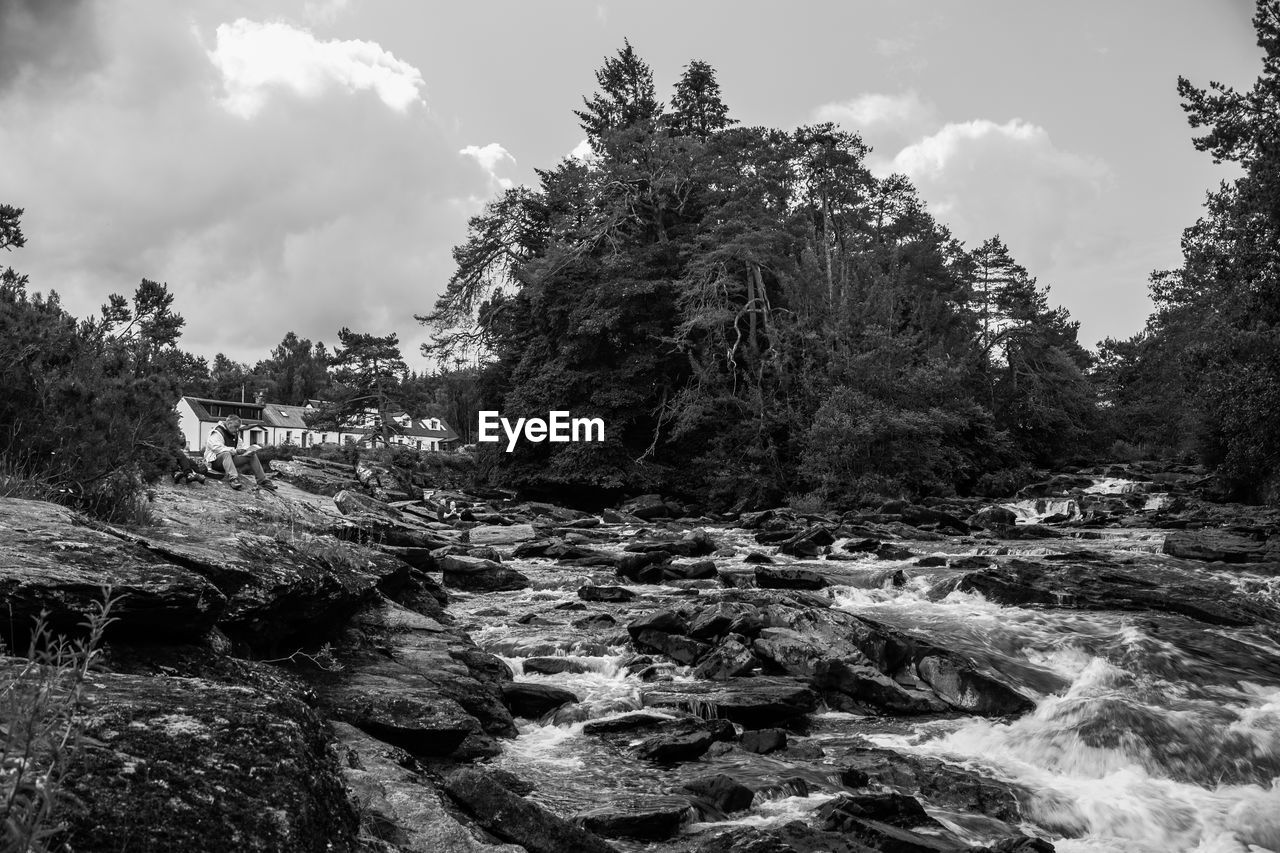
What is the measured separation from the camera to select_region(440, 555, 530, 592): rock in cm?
1402

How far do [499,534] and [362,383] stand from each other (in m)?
34.6

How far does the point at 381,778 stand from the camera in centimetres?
460

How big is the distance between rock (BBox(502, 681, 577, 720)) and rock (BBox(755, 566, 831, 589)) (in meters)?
6.36

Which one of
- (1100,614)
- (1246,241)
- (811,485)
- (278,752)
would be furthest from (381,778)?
(811,485)

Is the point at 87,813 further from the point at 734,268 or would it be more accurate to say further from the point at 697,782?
the point at 734,268

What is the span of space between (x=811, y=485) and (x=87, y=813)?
1207 inches

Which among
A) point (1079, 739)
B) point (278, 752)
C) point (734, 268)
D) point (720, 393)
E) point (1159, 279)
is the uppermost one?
point (1159, 279)

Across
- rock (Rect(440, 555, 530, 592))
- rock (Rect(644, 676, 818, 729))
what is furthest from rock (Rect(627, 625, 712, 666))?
rock (Rect(440, 555, 530, 592))

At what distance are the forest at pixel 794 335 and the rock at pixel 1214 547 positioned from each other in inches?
263

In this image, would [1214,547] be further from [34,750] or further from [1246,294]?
[34,750]

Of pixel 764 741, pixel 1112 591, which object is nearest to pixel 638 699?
pixel 764 741

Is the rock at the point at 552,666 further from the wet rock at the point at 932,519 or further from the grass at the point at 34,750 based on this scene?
the wet rock at the point at 932,519

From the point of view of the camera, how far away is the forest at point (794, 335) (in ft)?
74.1

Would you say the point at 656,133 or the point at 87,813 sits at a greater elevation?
the point at 656,133
